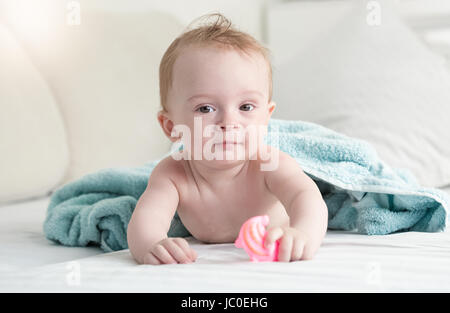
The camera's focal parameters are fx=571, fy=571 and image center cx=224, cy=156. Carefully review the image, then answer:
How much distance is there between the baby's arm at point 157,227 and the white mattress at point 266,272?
0.02 m

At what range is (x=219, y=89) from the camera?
89 centimetres

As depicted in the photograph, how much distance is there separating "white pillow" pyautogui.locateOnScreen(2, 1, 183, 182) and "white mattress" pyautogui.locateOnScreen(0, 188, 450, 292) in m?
0.96

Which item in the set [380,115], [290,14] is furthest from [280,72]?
[290,14]

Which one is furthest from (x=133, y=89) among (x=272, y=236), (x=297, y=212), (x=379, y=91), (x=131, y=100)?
(x=272, y=236)

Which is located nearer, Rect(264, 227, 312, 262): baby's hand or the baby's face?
Rect(264, 227, 312, 262): baby's hand

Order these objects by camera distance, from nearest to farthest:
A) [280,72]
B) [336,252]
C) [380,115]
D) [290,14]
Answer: [336,252], [380,115], [280,72], [290,14]

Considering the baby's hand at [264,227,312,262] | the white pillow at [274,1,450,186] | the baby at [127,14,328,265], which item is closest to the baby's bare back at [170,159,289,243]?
the baby at [127,14,328,265]

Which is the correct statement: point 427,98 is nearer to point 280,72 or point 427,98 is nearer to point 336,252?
point 280,72

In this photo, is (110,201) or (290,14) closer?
(110,201)

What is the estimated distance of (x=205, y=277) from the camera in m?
0.69

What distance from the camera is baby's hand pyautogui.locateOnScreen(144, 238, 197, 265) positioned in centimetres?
78

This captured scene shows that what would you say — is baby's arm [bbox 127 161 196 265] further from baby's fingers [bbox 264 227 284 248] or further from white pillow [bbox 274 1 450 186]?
white pillow [bbox 274 1 450 186]

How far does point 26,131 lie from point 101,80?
1.26 feet
